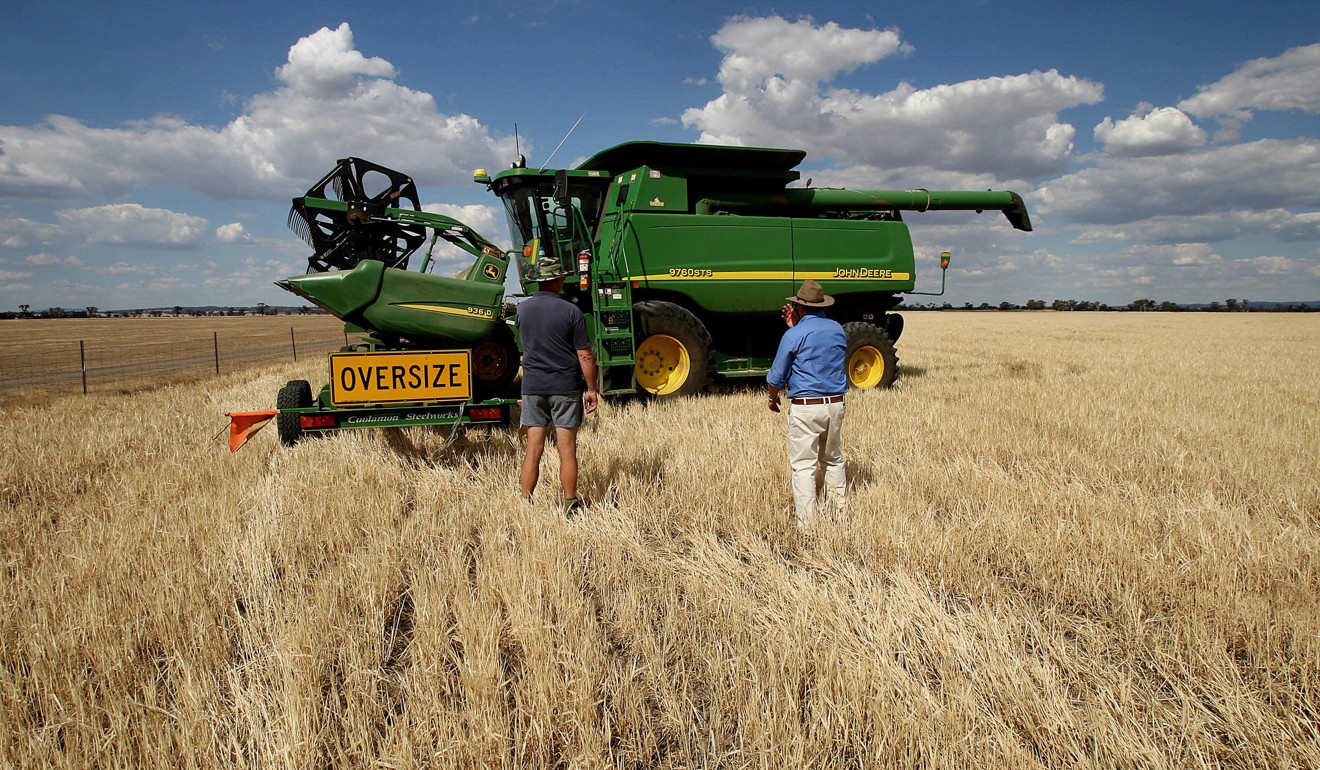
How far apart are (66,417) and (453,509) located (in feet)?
24.2

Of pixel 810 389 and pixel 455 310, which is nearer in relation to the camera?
pixel 810 389

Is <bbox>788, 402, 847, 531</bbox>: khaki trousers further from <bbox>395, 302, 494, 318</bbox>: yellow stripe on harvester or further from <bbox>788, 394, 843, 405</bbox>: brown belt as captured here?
<bbox>395, 302, 494, 318</bbox>: yellow stripe on harvester

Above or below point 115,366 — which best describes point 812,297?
above

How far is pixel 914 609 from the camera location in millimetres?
2787

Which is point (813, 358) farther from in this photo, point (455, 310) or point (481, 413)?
point (455, 310)

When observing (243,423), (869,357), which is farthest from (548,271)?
(869,357)

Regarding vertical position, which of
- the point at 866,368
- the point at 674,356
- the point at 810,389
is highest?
the point at 674,356

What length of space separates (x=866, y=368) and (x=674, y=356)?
2.98 meters

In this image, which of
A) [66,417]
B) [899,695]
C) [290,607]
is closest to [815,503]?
[899,695]

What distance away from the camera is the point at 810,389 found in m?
3.95

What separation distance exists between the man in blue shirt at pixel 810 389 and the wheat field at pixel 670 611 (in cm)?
27

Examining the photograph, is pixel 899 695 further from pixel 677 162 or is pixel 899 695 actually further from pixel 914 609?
pixel 677 162

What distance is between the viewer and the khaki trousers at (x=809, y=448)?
13.0 feet

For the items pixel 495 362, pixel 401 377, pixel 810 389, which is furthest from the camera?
pixel 495 362
